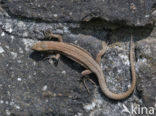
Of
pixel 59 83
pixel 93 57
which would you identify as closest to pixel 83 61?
pixel 93 57

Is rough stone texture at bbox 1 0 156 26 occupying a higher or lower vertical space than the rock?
higher

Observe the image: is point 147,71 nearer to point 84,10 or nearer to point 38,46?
point 84,10

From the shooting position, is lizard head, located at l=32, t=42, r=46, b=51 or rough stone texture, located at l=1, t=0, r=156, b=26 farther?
lizard head, located at l=32, t=42, r=46, b=51

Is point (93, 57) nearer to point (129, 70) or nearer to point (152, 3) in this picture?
point (129, 70)

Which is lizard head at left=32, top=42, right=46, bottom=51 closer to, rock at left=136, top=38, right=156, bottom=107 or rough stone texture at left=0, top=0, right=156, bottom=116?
rough stone texture at left=0, top=0, right=156, bottom=116

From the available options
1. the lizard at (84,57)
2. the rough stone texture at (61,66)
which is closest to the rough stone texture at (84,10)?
the rough stone texture at (61,66)

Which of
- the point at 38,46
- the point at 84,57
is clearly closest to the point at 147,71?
the point at 84,57

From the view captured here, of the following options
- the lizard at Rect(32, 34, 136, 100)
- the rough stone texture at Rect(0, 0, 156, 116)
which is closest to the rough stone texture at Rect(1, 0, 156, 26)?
the rough stone texture at Rect(0, 0, 156, 116)
